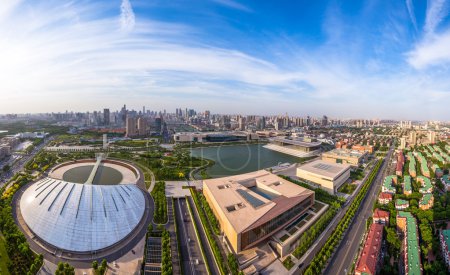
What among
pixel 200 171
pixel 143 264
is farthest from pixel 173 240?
pixel 200 171

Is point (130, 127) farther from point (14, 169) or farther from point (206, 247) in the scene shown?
point (206, 247)

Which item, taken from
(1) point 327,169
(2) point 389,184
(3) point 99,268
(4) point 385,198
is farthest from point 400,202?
(3) point 99,268

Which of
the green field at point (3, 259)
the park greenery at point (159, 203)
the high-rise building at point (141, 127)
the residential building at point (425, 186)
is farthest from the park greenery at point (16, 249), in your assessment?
the high-rise building at point (141, 127)

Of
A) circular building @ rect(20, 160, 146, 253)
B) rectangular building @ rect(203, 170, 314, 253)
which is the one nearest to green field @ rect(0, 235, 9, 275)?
circular building @ rect(20, 160, 146, 253)

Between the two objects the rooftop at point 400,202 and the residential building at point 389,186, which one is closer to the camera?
the rooftop at point 400,202

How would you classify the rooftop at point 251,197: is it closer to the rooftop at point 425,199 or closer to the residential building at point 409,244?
the residential building at point 409,244

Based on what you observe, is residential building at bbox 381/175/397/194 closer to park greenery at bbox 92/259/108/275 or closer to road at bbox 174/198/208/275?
road at bbox 174/198/208/275

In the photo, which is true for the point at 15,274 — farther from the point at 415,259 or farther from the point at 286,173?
the point at 286,173

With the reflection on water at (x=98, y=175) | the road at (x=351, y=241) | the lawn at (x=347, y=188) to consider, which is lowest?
the road at (x=351, y=241)
